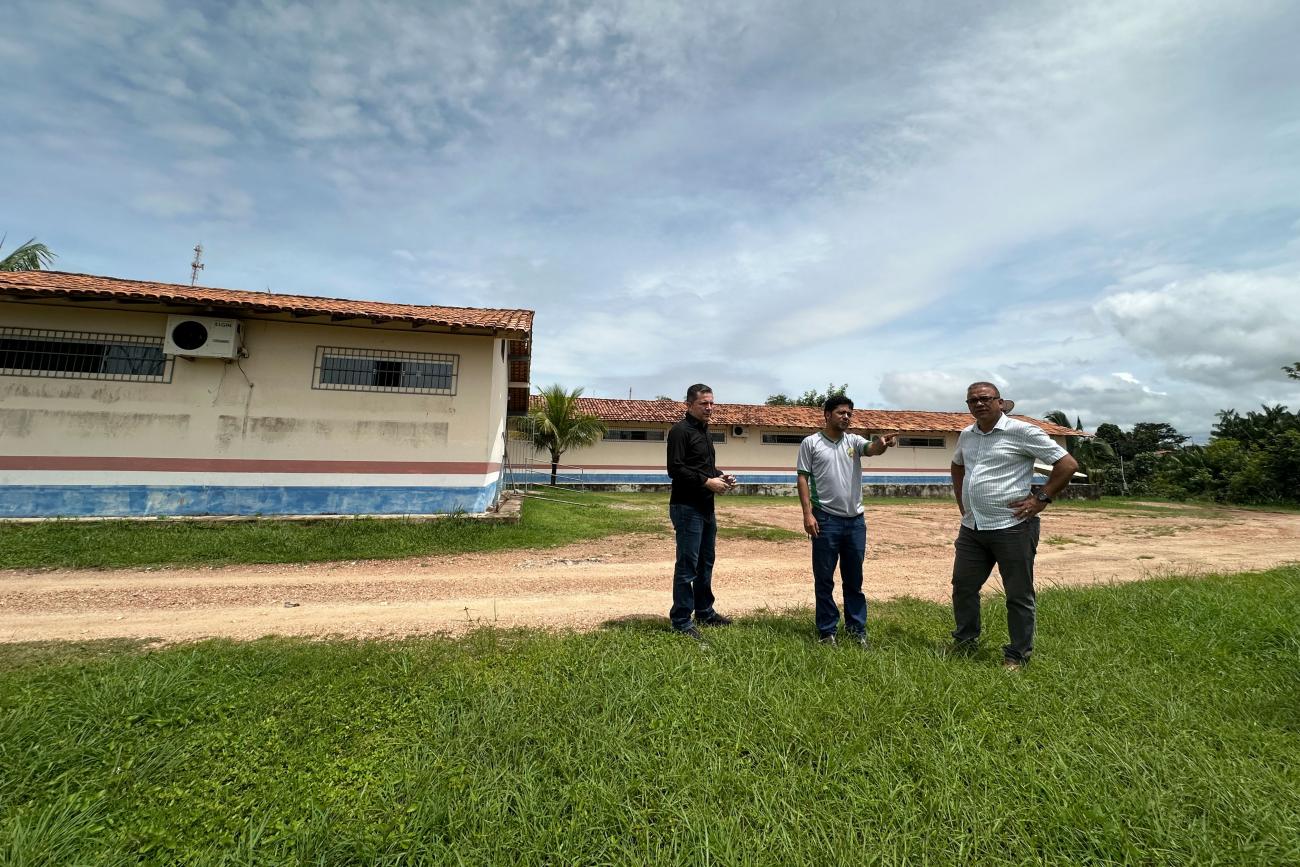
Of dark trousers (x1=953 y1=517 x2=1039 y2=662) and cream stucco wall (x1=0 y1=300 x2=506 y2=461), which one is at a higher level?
cream stucco wall (x1=0 y1=300 x2=506 y2=461)

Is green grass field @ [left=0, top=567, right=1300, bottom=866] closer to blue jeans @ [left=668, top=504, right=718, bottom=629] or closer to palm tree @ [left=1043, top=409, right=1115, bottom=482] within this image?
Answer: blue jeans @ [left=668, top=504, right=718, bottom=629]

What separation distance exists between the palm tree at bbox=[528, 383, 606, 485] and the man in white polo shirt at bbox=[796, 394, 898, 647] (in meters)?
18.5

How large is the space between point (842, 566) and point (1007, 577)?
3.42 ft

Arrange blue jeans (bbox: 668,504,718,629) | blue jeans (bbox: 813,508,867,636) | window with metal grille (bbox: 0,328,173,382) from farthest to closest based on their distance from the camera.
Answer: window with metal grille (bbox: 0,328,173,382) → blue jeans (bbox: 668,504,718,629) → blue jeans (bbox: 813,508,867,636)

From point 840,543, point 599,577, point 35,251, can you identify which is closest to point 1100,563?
point 840,543

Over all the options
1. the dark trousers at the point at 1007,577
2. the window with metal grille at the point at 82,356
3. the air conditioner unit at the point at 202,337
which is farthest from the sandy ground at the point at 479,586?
the window with metal grille at the point at 82,356

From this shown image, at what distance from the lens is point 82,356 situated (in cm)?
919

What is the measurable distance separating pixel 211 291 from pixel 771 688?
13174 millimetres

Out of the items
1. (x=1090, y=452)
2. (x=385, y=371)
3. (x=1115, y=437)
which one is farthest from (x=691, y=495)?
(x=1115, y=437)

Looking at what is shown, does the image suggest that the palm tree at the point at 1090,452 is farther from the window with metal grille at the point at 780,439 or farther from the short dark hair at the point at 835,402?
the short dark hair at the point at 835,402

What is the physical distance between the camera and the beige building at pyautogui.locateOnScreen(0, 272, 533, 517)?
8883 millimetres

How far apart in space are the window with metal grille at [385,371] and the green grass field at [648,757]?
706cm

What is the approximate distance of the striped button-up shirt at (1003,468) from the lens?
351 cm

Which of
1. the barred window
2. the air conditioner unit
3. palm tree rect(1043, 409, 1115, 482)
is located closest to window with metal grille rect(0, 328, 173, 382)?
the air conditioner unit
